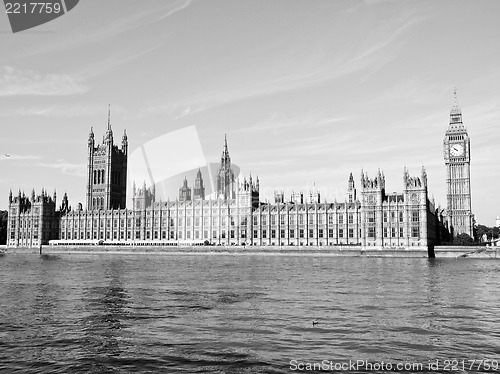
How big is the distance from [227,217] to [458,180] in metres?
70.4

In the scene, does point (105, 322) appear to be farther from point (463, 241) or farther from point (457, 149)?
point (457, 149)

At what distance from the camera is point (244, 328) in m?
28.6

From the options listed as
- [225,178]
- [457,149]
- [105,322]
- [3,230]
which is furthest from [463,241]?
[3,230]

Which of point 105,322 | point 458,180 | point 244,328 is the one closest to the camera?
point 244,328

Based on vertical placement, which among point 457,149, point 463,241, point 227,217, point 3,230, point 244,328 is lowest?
point 244,328

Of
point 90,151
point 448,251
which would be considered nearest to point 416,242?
point 448,251

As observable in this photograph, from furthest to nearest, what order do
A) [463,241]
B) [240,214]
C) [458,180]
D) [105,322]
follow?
[458,180]
[240,214]
[463,241]
[105,322]

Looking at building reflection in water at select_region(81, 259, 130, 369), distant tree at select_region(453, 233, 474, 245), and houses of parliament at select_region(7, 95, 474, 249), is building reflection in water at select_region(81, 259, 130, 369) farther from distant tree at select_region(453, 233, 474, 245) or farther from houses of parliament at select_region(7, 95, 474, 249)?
distant tree at select_region(453, 233, 474, 245)

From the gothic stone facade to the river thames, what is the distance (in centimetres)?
7913

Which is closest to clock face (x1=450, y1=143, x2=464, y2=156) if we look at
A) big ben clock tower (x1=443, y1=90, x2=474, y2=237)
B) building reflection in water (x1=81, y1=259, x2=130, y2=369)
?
big ben clock tower (x1=443, y1=90, x2=474, y2=237)

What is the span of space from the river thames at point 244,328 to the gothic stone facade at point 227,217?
79129mm

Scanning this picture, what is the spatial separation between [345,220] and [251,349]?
113115mm

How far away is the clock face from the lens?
164 meters

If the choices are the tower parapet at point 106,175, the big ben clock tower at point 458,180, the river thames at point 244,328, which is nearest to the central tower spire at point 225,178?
the tower parapet at point 106,175
